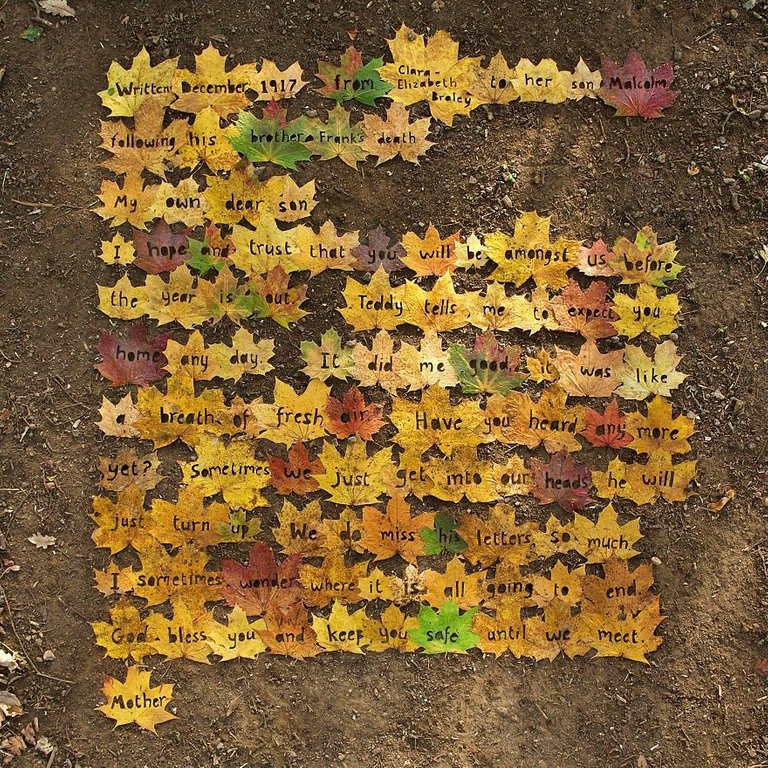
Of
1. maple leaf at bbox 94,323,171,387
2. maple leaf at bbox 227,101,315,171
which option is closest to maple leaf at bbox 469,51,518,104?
maple leaf at bbox 227,101,315,171

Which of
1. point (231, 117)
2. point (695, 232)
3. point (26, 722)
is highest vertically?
point (231, 117)

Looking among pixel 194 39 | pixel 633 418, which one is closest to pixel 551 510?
pixel 633 418

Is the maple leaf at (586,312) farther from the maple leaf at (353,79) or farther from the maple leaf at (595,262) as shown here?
the maple leaf at (353,79)

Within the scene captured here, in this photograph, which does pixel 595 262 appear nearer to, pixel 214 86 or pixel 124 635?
pixel 214 86

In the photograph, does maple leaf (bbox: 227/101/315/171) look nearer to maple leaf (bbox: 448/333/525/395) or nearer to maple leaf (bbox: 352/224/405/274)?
maple leaf (bbox: 352/224/405/274)

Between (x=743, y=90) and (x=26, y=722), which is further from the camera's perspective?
(x=743, y=90)

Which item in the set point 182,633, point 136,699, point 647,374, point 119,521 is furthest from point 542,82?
point 136,699

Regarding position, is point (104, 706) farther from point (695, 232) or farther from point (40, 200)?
point (695, 232)
